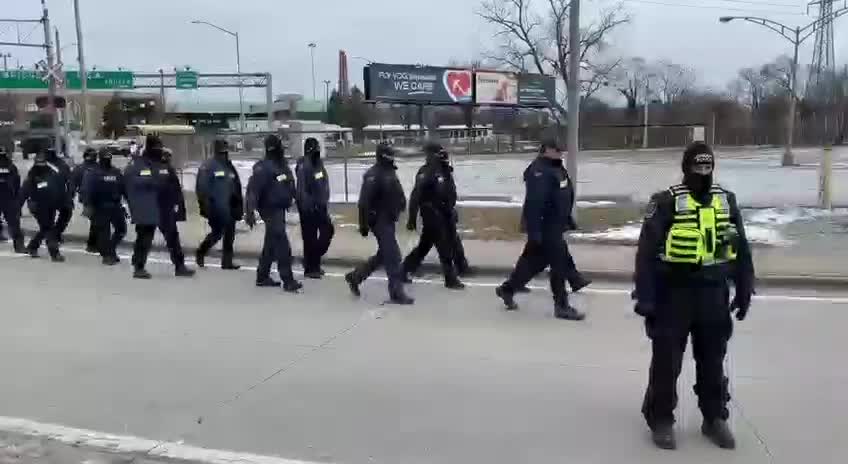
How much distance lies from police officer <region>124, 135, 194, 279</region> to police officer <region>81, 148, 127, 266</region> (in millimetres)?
878

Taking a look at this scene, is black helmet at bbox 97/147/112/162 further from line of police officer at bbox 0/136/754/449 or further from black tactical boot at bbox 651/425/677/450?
black tactical boot at bbox 651/425/677/450

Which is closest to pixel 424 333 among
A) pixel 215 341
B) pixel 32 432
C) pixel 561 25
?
pixel 215 341

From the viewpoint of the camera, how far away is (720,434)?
175 inches

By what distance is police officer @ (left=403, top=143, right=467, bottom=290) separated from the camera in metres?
8.74

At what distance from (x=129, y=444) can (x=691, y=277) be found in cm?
335

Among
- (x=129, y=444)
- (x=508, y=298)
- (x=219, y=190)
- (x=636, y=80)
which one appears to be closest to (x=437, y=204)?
(x=508, y=298)

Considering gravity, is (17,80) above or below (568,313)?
above

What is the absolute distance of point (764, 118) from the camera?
229 ft

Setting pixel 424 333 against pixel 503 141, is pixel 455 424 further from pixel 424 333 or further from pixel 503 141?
pixel 503 141

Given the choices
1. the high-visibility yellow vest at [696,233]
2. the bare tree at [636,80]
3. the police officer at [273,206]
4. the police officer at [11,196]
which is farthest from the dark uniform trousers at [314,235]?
the bare tree at [636,80]

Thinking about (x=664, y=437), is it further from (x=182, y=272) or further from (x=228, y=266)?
(x=228, y=266)

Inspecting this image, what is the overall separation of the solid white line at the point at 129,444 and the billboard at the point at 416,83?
1228 inches

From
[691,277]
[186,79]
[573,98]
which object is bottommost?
[691,277]

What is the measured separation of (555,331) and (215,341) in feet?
9.99
